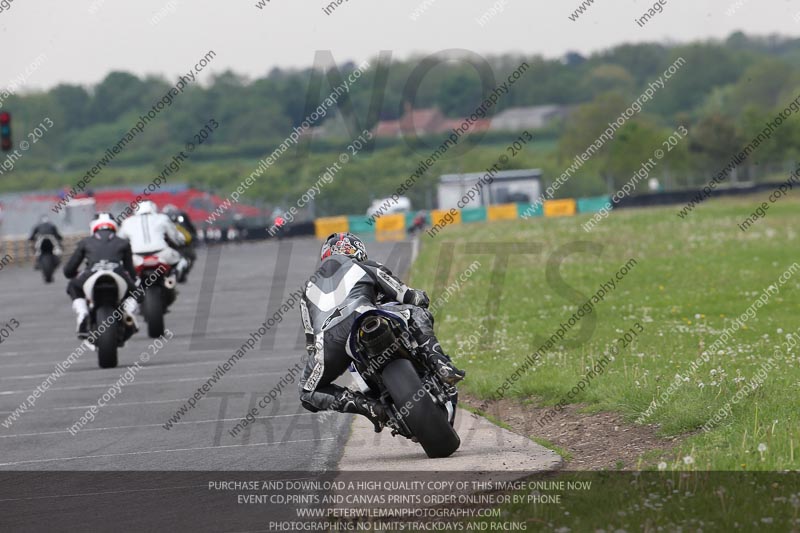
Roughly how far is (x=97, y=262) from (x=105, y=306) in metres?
0.62

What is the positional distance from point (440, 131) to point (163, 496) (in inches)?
5129

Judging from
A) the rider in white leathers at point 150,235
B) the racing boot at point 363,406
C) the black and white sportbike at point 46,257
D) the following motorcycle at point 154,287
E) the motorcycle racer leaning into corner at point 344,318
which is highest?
the motorcycle racer leaning into corner at point 344,318

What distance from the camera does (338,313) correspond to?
884 centimetres

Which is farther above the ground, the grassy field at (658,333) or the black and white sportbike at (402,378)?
the black and white sportbike at (402,378)

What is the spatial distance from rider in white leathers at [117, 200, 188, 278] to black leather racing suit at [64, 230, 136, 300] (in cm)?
274

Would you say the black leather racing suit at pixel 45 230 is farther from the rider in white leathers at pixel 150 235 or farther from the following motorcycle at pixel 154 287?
the following motorcycle at pixel 154 287

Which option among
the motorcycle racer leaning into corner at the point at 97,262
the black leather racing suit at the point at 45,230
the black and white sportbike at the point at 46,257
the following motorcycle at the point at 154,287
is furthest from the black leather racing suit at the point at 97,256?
the black and white sportbike at the point at 46,257

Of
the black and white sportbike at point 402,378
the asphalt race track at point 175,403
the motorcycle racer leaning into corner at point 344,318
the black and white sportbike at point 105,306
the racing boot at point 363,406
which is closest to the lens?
the black and white sportbike at point 402,378

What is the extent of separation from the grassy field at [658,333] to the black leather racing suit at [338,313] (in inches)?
72.0

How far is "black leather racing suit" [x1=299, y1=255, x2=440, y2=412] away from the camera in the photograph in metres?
8.77

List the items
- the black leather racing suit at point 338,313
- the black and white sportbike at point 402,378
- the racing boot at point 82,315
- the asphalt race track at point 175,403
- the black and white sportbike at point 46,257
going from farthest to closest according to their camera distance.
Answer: the black and white sportbike at point 46,257 → the racing boot at point 82,315 → the asphalt race track at point 175,403 → the black leather racing suit at point 338,313 → the black and white sportbike at point 402,378

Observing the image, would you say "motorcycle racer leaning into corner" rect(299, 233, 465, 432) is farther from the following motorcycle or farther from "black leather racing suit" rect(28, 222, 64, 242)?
"black leather racing suit" rect(28, 222, 64, 242)

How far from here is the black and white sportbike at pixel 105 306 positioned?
15.3 metres

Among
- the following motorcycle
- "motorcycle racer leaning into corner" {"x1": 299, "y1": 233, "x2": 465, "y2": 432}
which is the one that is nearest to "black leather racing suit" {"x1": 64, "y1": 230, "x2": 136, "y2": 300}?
the following motorcycle
